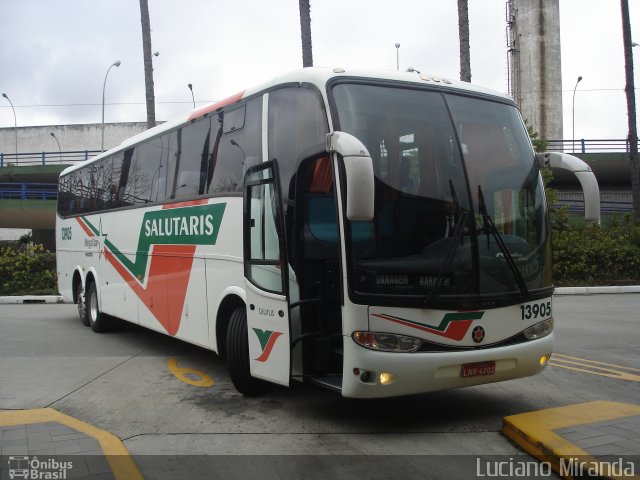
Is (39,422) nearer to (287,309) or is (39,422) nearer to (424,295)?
(287,309)

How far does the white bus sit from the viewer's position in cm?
521

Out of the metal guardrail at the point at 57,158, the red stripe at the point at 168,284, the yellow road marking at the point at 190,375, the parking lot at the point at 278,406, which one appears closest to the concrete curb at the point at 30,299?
the parking lot at the point at 278,406

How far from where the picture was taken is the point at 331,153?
541cm

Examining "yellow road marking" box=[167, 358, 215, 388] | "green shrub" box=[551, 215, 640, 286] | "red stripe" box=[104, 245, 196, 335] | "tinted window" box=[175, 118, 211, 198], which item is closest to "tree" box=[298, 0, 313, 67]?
"green shrub" box=[551, 215, 640, 286]

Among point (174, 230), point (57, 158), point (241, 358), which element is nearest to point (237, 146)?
point (174, 230)

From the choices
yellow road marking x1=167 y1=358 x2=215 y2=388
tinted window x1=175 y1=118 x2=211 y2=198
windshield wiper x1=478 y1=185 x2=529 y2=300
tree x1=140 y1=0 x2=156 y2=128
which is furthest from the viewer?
tree x1=140 y1=0 x2=156 y2=128

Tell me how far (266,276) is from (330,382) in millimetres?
1265

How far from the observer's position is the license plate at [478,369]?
17.7 ft

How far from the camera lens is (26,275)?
21.6 metres

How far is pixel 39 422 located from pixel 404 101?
15.0ft

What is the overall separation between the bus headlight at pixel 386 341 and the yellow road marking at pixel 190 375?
3.08 metres

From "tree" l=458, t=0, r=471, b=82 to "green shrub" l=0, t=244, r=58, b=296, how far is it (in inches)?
595

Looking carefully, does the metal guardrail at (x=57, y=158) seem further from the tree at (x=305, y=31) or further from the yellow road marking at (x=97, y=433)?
the yellow road marking at (x=97, y=433)

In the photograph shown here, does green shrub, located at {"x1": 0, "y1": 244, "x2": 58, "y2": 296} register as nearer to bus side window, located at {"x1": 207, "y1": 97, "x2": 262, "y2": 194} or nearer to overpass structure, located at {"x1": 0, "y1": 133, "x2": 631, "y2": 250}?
overpass structure, located at {"x1": 0, "y1": 133, "x2": 631, "y2": 250}
